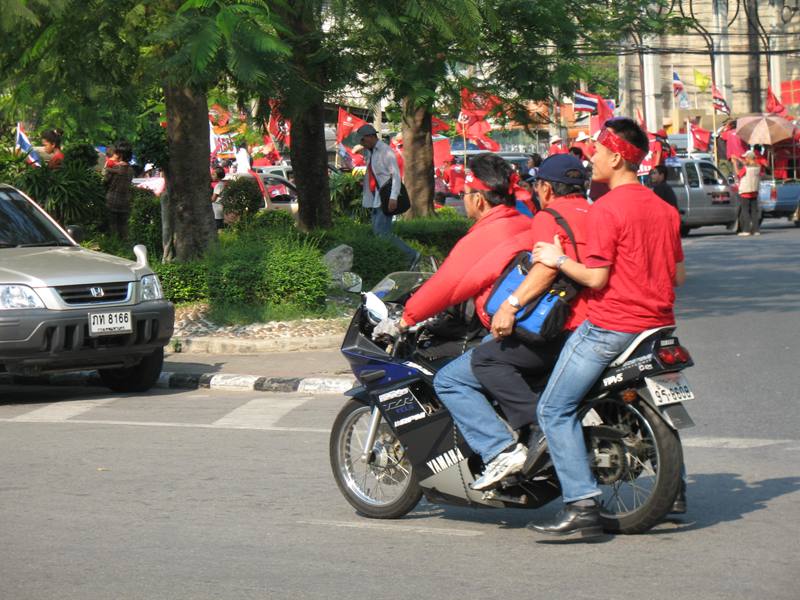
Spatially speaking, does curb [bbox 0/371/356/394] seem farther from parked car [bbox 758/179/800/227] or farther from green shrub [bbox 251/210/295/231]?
parked car [bbox 758/179/800/227]

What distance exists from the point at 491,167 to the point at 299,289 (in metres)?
9.48

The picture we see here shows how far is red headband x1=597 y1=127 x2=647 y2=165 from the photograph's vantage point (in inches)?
245

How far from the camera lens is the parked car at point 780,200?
3616cm

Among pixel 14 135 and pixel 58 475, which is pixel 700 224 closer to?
pixel 14 135

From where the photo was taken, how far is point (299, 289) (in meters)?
16.0

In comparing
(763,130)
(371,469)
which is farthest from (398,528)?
(763,130)

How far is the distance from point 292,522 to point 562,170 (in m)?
2.20

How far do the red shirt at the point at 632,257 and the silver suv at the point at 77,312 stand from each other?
6264 mm

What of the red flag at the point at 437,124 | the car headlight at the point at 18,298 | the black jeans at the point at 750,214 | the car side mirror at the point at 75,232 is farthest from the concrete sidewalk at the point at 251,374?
the black jeans at the point at 750,214

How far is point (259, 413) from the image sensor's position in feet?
36.0

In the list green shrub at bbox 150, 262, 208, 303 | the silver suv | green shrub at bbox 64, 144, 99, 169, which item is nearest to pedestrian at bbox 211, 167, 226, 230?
green shrub at bbox 64, 144, 99, 169

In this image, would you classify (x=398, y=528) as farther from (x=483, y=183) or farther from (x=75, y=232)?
(x=75, y=232)

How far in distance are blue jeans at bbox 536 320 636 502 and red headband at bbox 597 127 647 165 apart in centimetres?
76

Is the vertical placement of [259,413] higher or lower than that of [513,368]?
lower
